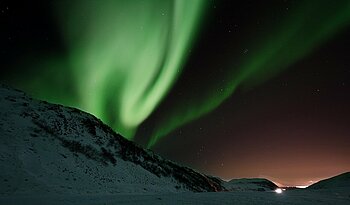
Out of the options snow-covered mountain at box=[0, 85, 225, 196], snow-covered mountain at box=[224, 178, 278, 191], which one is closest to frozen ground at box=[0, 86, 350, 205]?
snow-covered mountain at box=[0, 85, 225, 196]

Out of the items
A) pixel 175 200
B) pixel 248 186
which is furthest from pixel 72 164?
pixel 248 186

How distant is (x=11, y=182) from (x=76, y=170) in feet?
37.6

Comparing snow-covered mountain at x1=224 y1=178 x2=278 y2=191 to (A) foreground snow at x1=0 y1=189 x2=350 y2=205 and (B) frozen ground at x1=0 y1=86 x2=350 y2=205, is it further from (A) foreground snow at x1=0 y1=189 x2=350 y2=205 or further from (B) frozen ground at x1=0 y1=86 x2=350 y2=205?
(A) foreground snow at x1=0 y1=189 x2=350 y2=205

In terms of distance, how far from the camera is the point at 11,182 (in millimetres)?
21734

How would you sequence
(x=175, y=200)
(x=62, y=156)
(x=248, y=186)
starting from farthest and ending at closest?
(x=248, y=186) → (x=62, y=156) → (x=175, y=200)

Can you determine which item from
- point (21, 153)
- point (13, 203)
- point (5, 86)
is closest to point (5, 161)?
point (21, 153)

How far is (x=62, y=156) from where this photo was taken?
116ft

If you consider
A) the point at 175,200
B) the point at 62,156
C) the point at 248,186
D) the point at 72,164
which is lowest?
the point at 175,200

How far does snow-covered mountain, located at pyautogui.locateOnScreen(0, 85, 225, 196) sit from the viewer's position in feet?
82.6

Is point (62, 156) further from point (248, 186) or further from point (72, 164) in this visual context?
point (248, 186)

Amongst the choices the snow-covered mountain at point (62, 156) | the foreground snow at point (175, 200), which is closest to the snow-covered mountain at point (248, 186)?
the snow-covered mountain at point (62, 156)

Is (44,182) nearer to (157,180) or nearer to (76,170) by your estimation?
(76,170)

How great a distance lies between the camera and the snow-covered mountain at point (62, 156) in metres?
25.2

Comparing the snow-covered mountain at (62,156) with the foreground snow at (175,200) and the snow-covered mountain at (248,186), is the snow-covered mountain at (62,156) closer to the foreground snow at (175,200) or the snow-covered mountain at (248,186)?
the foreground snow at (175,200)
